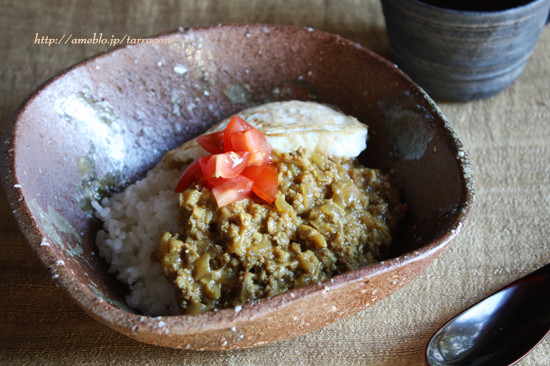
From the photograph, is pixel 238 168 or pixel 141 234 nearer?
pixel 238 168

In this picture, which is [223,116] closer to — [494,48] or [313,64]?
[313,64]

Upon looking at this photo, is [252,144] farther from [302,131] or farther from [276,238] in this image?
[276,238]

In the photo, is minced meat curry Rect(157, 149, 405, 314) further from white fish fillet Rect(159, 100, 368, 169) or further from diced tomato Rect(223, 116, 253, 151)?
diced tomato Rect(223, 116, 253, 151)

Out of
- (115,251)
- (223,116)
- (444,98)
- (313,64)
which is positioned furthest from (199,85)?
(444,98)

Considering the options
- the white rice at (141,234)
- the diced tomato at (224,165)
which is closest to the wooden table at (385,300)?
the white rice at (141,234)

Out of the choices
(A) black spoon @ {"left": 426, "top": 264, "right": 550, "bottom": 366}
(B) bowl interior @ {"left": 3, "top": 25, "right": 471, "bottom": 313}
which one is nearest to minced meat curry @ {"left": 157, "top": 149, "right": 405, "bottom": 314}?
(B) bowl interior @ {"left": 3, "top": 25, "right": 471, "bottom": 313}

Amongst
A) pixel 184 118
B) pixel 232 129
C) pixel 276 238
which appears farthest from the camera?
pixel 184 118

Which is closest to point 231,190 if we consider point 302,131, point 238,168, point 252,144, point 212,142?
point 238,168
